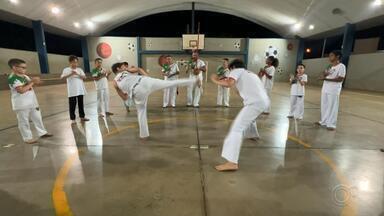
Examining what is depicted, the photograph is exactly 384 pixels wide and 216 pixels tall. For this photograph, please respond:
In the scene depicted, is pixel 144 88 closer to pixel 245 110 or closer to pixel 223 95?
pixel 245 110

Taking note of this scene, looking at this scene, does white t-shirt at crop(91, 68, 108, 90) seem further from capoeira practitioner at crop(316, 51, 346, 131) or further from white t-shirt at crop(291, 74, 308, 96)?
capoeira practitioner at crop(316, 51, 346, 131)

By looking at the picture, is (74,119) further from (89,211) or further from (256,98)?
(256,98)

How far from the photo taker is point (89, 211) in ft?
7.04

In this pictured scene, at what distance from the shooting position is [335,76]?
495cm

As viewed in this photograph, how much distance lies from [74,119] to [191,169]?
13.2 feet

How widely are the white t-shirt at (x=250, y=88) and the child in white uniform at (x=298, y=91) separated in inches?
136

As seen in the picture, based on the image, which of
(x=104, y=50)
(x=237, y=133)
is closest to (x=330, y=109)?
(x=237, y=133)

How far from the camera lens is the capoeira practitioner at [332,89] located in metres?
4.88

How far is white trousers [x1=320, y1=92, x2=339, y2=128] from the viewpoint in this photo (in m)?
5.10

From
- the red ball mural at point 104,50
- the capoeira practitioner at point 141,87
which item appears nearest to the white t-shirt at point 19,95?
the capoeira practitioner at point 141,87

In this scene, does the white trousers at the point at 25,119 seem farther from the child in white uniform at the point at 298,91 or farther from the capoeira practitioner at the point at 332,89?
the capoeira practitioner at the point at 332,89

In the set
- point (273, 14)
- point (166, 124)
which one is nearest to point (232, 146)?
point (166, 124)

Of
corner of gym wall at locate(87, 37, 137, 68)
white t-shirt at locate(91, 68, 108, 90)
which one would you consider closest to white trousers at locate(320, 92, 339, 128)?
white t-shirt at locate(91, 68, 108, 90)

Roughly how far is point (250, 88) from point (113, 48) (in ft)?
68.8
